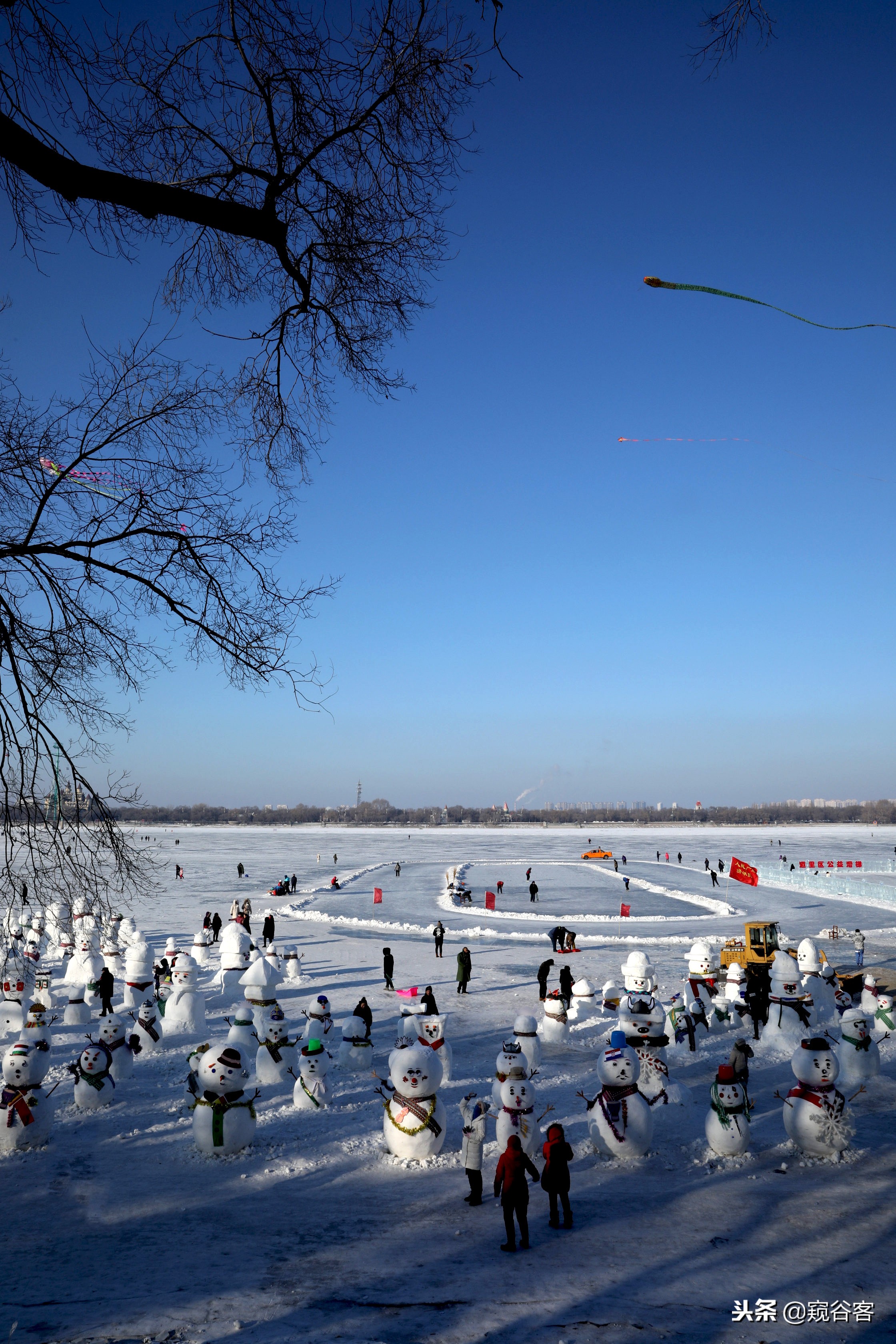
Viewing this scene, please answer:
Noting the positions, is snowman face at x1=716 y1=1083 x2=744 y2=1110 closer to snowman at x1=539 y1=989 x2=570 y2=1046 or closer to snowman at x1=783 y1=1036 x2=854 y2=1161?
snowman at x1=783 y1=1036 x2=854 y2=1161

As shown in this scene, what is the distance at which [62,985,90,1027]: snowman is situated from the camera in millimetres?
13914

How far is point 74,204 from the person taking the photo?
327cm

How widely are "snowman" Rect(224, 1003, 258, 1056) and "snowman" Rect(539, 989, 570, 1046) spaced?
4458 millimetres

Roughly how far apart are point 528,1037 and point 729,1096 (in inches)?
110

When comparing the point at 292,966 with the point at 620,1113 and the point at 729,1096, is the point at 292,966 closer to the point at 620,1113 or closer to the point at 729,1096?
the point at 620,1113

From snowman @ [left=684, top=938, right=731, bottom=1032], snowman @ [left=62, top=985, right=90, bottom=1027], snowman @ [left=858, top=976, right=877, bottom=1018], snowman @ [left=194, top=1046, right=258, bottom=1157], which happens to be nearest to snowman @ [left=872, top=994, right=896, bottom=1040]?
snowman @ [left=858, top=976, right=877, bottom=1018]

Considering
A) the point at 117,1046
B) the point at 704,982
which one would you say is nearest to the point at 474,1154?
the point at 117,1046

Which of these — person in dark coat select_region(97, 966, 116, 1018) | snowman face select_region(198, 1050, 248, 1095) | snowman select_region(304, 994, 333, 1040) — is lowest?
person in dark coat select_region(97, 966, 116, 1018)

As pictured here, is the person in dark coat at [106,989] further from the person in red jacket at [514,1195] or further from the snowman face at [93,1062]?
the person in red jacket at [514,1195]

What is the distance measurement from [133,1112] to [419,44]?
430 inches

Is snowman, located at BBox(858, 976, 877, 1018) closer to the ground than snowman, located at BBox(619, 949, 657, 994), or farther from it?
closer to the ground

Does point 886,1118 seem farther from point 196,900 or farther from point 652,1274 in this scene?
point 196,900

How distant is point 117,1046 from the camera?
10.8 metres

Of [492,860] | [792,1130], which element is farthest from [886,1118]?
[492,860]
